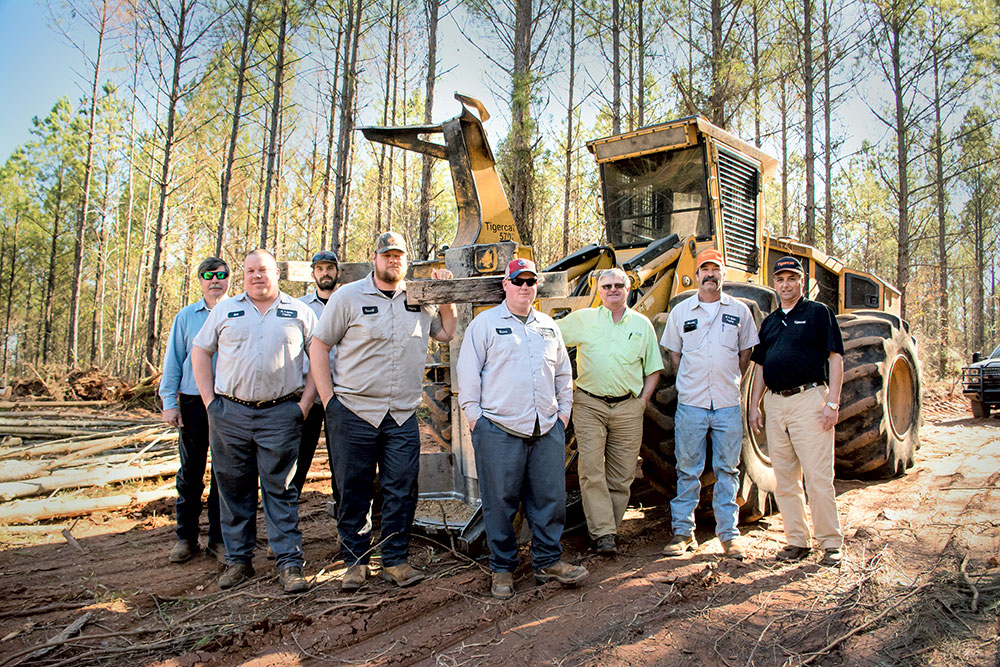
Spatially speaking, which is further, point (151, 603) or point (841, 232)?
point (841, 232)

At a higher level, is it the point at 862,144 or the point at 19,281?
the point at 862,144

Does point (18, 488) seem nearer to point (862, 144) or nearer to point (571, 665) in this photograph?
point (571, 665)

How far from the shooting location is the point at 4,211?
27047 mm

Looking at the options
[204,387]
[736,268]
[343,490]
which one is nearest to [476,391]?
[343,490]

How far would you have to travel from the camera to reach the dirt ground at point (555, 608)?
309 cm

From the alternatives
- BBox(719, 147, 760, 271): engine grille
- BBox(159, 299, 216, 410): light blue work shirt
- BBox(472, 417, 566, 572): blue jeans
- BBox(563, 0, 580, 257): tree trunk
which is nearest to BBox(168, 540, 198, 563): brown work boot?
BBox(159, 299, 216, 410): light blue work shirt

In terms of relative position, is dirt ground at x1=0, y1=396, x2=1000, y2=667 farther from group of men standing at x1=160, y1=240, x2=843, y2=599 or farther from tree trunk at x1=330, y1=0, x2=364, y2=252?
tree trunk at x1=330, y1=0, x2=364, y2=252

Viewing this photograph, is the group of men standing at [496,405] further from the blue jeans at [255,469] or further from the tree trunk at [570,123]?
the tree trunk at [570,123]

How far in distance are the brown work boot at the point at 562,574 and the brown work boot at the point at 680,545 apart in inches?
29.2

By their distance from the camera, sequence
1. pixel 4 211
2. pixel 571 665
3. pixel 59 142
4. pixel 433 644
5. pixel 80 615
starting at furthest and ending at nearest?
1. pixel 4 211
2. pixel 59 142
3. pixel 80 615
4. pixel 433 644
5. pixel 571 665

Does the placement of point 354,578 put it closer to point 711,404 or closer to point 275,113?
point 711,404

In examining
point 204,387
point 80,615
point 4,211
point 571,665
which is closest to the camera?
point 571,665

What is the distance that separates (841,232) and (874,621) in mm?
→ 27496

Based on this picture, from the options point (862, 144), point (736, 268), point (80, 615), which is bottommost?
point (80, 615)
